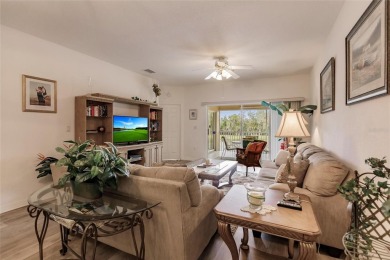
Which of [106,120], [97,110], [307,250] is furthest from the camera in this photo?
[106,120]

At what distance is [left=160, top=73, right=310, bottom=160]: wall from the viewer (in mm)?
5359

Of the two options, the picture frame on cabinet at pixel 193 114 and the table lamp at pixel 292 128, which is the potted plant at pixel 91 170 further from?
the picture frame on cabinet at pixel 193 114

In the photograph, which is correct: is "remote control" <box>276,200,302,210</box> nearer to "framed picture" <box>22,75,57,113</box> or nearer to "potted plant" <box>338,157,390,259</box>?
"potted plant" <box>338,157,390,259</box>

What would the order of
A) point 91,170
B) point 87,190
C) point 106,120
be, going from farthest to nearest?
point 106,120, point 87,190, point 91,170

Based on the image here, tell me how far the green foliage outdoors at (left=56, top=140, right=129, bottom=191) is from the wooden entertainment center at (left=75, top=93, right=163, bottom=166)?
5.61 ft

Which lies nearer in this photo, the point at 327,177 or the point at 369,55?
the point at 369,55

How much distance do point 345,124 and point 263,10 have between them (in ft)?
5.49

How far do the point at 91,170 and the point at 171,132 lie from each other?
5.46 metres

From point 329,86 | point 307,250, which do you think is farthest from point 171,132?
point 307,250

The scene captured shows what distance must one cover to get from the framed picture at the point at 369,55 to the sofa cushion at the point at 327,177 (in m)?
0.65

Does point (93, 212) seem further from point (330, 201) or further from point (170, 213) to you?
point (330, 201)

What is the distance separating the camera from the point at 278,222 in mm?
1314

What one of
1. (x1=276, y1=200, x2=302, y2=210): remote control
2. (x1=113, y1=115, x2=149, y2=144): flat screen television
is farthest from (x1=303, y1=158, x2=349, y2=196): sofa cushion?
(x1=113, y1=115, x2=149, y2=144): flat screen television

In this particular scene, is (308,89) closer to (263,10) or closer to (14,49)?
(263,10)
